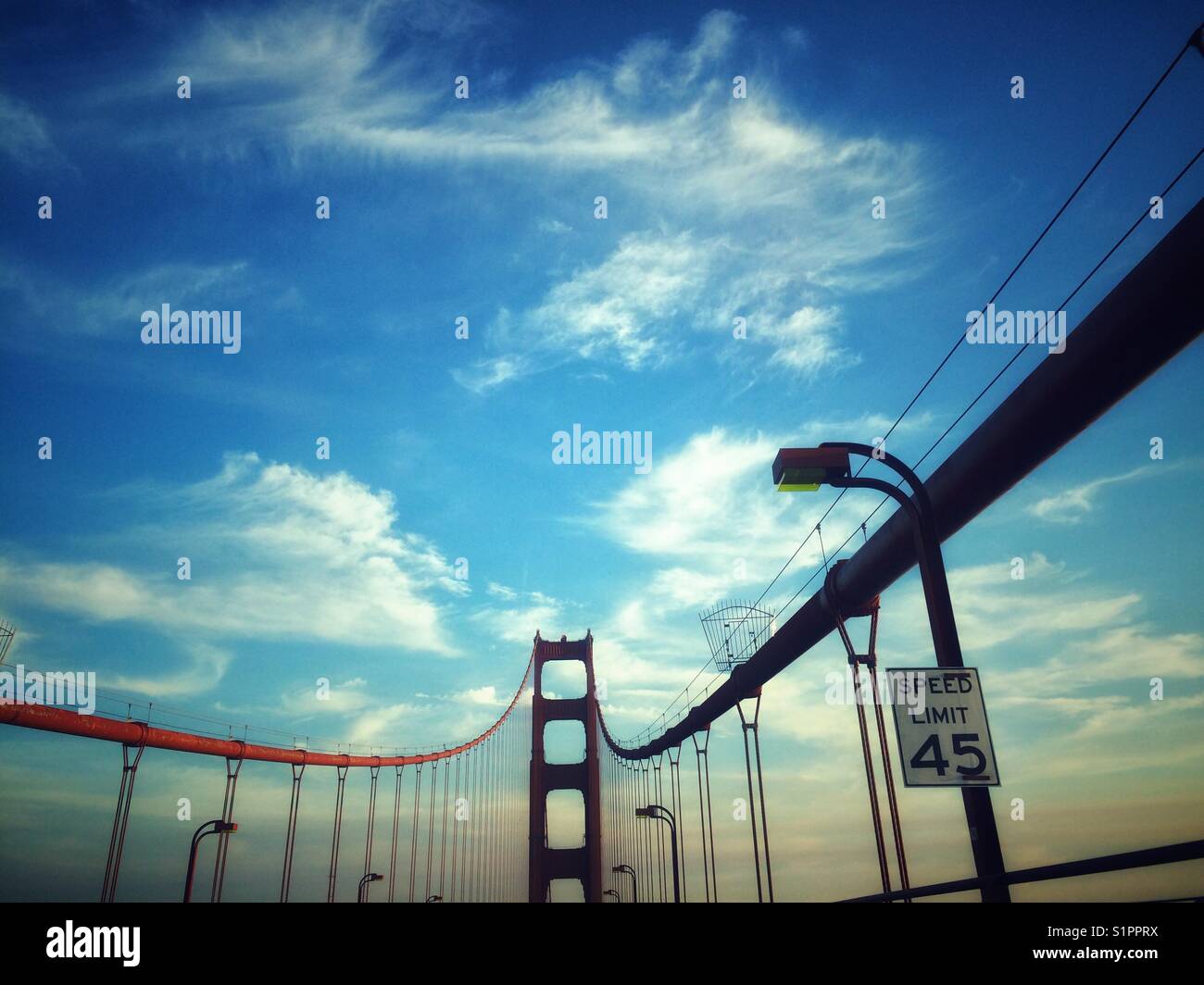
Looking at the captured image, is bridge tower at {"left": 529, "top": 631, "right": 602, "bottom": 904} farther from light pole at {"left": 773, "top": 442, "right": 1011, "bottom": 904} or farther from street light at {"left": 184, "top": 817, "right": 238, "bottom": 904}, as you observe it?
light pole at {"left": 773, "top": 442, "right": 1011, "bottom": 904}

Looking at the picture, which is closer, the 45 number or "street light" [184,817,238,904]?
the 45 number

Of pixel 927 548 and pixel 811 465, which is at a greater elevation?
pixel 811 465

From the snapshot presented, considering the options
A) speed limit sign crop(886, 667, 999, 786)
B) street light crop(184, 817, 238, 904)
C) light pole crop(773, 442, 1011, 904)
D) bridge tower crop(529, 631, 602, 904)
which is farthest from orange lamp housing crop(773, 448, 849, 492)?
bridge tower crop(529, 631, 602, 904)

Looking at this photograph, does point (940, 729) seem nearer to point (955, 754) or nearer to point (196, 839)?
point (955, 754)

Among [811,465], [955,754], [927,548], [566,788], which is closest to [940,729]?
[955,754]

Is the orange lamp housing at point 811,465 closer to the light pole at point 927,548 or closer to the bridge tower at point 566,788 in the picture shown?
the light pole at point 927,548
